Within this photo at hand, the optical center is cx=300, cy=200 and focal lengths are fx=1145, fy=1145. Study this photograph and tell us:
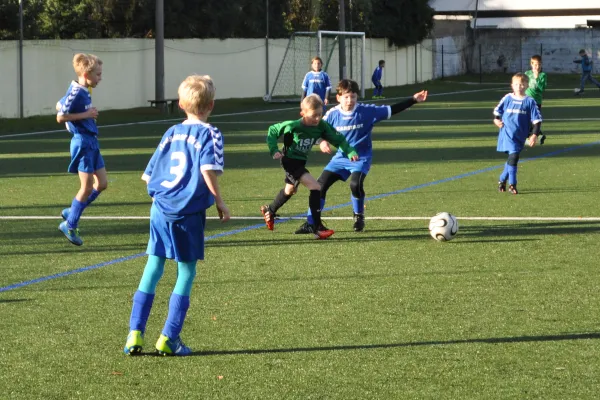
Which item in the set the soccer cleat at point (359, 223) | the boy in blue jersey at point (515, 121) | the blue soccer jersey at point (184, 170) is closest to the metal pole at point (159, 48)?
the boy in blue jersey at point (515, 121)

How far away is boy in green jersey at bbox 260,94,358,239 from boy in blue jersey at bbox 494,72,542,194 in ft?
14.1

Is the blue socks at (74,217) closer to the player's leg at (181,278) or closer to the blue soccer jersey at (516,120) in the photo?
the player's leg at (181,278)

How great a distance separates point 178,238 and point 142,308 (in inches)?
17.4

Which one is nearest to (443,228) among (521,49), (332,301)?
(332,301)

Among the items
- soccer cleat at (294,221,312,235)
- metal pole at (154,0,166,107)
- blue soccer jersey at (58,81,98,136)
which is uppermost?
metal pole at (154,0,166,107)

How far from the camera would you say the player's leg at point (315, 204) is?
1088cm

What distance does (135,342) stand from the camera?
6414 millimetres

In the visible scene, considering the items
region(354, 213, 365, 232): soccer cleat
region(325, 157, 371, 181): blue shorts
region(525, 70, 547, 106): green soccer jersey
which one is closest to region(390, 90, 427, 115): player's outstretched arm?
region(325, 157, 371, 181): blue shorts

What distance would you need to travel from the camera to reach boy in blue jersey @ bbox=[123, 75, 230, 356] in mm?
6379

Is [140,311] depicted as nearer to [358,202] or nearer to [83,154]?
[83,154]

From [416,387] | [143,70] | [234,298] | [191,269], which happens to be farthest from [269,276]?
[143,70]

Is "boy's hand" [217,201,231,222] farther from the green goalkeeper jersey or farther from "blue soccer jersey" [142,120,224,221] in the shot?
the green goalkeeper jersey

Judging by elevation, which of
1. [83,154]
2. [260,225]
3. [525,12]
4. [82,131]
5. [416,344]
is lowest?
[416,344]

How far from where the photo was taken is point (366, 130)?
464 inches
